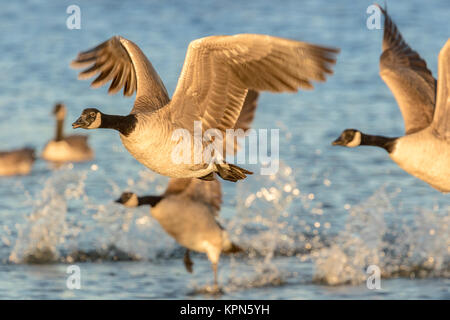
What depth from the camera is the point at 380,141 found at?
7.84 m

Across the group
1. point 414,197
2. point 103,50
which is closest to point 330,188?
point 414,197

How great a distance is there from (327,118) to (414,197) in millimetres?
3671

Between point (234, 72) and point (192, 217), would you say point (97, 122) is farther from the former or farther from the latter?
point (192, 217)

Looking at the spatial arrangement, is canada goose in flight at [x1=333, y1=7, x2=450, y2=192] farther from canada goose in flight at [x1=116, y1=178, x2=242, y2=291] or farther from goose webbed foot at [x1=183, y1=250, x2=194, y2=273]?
goose webbed foot at [x1=183, y1=250, x2=194, y2=273]

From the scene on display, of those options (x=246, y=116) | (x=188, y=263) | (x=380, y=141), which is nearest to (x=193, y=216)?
(x=188, y=263)

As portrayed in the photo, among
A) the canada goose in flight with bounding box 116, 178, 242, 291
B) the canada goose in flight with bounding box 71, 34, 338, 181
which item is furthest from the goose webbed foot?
the canada goose in flight with bounding box 71, 34, 338, 181

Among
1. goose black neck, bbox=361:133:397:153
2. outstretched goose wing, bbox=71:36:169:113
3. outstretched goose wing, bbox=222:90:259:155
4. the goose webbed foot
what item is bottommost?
the goose webbed foot

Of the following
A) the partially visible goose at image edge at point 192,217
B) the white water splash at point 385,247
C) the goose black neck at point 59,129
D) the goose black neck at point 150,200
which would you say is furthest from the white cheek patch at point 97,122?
the goose black neck at point 59,129

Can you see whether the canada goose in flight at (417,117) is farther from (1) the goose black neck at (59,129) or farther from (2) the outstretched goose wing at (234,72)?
(1) the goose black neck at (59,129)

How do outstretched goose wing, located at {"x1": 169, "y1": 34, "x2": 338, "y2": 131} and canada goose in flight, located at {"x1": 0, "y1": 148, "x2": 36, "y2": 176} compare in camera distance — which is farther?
canada goose in flight, located at {"x1": 0, "y1": 148, "x2": 36, "y2": 176}

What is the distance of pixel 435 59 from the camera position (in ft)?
55.6

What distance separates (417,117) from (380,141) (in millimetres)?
480

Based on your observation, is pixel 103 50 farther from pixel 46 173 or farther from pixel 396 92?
pixel 46 173

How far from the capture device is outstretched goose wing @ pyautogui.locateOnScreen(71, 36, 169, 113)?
6449 mm
